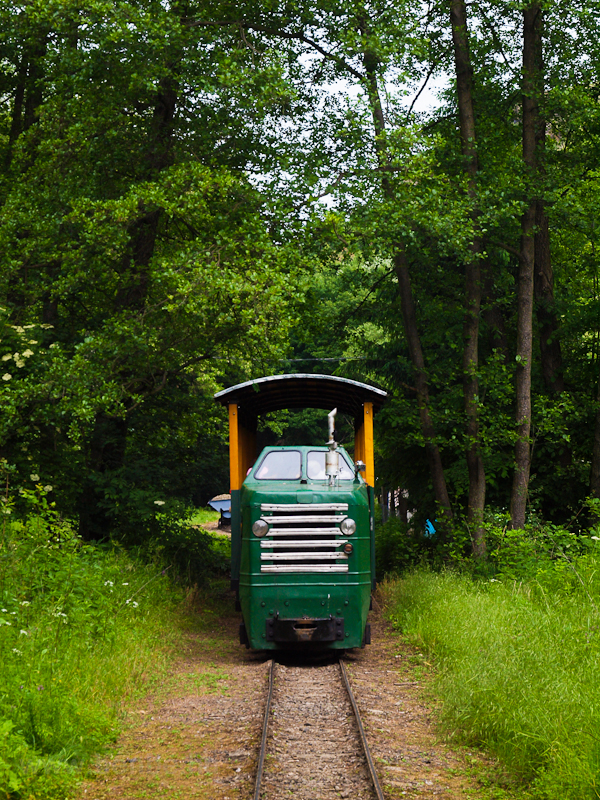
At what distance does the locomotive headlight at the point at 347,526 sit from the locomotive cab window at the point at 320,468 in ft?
3.24

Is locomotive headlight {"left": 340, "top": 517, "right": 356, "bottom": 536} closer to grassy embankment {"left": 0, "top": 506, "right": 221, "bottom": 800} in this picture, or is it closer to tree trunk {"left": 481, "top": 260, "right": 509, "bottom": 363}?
grassy embankment {"left": 0, "top": 506, "right": 221, "bottom": 800}

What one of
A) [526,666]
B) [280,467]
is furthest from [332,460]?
[526,666]

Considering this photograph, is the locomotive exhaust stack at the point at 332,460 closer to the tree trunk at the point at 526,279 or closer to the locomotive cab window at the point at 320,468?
the locomotive cab window at the point at 320,468

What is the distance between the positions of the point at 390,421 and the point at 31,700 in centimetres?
1210

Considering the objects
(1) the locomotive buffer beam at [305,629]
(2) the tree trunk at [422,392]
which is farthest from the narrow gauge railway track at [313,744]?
(2) the tree trunk at [422,392]

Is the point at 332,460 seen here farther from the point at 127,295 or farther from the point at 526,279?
the point at 526,279

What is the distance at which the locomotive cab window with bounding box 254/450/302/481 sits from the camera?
465 inches

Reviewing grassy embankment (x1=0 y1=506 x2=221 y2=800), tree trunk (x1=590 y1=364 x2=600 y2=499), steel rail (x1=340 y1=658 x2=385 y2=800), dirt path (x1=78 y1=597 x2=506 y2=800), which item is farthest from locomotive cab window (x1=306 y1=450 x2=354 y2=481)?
tree trunk (x1=590 y1=364 x2=600 y2=499)

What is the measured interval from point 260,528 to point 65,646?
2920mm

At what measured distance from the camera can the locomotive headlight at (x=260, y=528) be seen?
10.9m

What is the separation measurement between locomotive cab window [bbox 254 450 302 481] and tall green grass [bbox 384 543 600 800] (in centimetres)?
271

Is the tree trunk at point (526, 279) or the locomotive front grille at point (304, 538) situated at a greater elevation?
the tree trunk at point (526, 279)

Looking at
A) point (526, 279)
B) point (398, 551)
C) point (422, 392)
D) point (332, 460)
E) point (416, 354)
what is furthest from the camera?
point (398, 551)

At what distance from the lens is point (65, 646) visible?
8.86m
